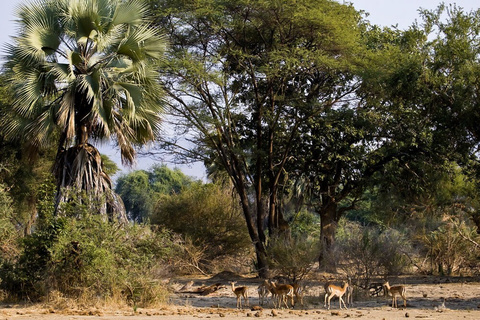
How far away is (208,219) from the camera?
2644cm

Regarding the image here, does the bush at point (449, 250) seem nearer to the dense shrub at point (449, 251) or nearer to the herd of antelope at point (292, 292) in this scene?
the dense shrub at point (449, 251)

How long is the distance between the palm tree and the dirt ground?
10.8ft

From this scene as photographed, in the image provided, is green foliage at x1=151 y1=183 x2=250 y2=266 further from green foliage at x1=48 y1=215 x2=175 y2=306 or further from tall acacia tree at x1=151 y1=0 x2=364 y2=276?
green foliage at x1=48 y1=215 x2=175 y2=306

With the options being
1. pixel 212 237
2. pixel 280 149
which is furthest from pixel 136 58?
pixel 212 237

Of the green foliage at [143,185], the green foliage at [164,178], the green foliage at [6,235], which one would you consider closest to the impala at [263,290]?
the green foliage at [6,235]

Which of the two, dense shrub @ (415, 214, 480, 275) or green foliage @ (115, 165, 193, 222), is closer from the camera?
dense shrub @ (415, 214, 480, 275)

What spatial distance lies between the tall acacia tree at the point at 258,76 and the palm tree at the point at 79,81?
4.59 metres

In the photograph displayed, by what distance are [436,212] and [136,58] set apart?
13.5 metres

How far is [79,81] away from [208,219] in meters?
12.8

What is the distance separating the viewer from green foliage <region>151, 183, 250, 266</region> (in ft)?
85.4

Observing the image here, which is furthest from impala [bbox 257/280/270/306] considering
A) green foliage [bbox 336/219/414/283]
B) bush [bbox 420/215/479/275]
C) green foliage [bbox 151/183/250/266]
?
green foliage [bbox 151/183/250/266]

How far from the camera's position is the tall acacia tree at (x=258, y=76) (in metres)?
21.0

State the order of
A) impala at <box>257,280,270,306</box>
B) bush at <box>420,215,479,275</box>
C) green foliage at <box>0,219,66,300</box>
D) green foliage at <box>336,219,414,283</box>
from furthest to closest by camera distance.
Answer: bush at <box>420,215,479,275</box> → green foliage at <box>336,219,414,283</box> → impala at <box>257,280,270,306</box> → green foliage at <box>0,219,66,300</box>

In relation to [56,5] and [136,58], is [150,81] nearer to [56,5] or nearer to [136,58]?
[136,58]
